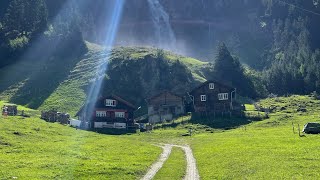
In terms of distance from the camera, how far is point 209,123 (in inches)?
3578

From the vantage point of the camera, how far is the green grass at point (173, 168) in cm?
3791

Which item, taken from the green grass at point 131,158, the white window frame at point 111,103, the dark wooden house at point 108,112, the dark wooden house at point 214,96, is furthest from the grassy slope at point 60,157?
the dark wooden house at point 214,96

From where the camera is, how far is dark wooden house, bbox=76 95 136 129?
321 ft

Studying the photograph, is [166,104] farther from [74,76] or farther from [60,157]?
[60,157]

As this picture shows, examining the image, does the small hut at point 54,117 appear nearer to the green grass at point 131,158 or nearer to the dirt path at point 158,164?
the green grass at point 131,158

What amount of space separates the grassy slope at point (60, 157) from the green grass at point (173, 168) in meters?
1.82

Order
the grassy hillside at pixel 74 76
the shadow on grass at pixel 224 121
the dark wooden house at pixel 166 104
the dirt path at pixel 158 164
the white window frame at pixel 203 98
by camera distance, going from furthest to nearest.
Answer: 1. the grassy hillside at pixel 74 76
2. the dark wooden house at pixel 166 104
3. the white window frame at pixel 203 98
4. the shadow on grass at pixel 224 121
5. the dirt path at pixel 158 164

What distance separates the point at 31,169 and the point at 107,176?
6846mm

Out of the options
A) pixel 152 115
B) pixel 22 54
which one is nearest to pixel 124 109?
pixel 152 115

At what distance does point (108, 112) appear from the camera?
98.8 meters

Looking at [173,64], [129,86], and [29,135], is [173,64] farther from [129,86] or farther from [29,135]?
[29,135]

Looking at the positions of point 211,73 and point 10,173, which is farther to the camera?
point 211,73

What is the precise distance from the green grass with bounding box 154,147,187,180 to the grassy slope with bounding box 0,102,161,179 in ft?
5.97

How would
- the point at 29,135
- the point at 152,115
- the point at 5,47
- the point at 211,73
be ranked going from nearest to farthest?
the point at 29,135 < the point at 152,115 < the point at 211,73 < the point at 5,47
